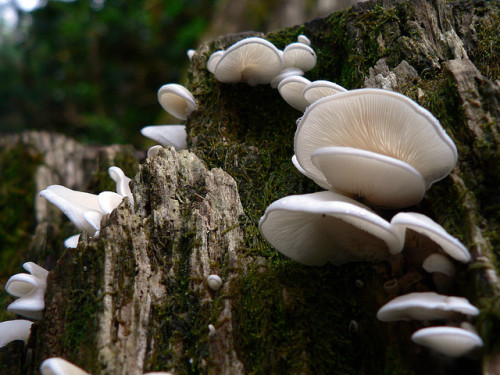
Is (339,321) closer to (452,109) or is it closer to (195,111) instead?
(452,109)

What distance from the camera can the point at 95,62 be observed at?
966 centimetres

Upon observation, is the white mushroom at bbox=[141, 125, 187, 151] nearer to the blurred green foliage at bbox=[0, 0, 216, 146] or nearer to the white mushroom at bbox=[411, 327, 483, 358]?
the white mushroom at bbox=[411, 327, 483, 358]

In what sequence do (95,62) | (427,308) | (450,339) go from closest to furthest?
(450,339), (427,308), (95,62)

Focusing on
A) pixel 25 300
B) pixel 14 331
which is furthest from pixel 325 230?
pixel 14 331

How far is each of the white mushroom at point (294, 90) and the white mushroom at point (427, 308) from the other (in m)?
1.66

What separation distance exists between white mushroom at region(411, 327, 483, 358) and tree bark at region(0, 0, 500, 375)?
0.13m

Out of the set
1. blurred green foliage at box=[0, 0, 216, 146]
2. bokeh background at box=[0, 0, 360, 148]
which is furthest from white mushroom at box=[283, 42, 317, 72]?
blurred green foliage at box=[0, 0, 216, 146]

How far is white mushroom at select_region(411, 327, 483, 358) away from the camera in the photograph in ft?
5.22

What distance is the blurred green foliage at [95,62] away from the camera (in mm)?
9375

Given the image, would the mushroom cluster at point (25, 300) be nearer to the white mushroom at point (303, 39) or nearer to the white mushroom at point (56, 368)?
the white mushroom at point (56, 368)

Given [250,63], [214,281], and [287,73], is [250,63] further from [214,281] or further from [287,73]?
[214,281]

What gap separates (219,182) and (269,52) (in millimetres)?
1124

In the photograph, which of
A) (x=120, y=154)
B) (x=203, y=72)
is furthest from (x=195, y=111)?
(x=120, y=154)

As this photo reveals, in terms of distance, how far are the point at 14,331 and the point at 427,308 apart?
8.22 ft
